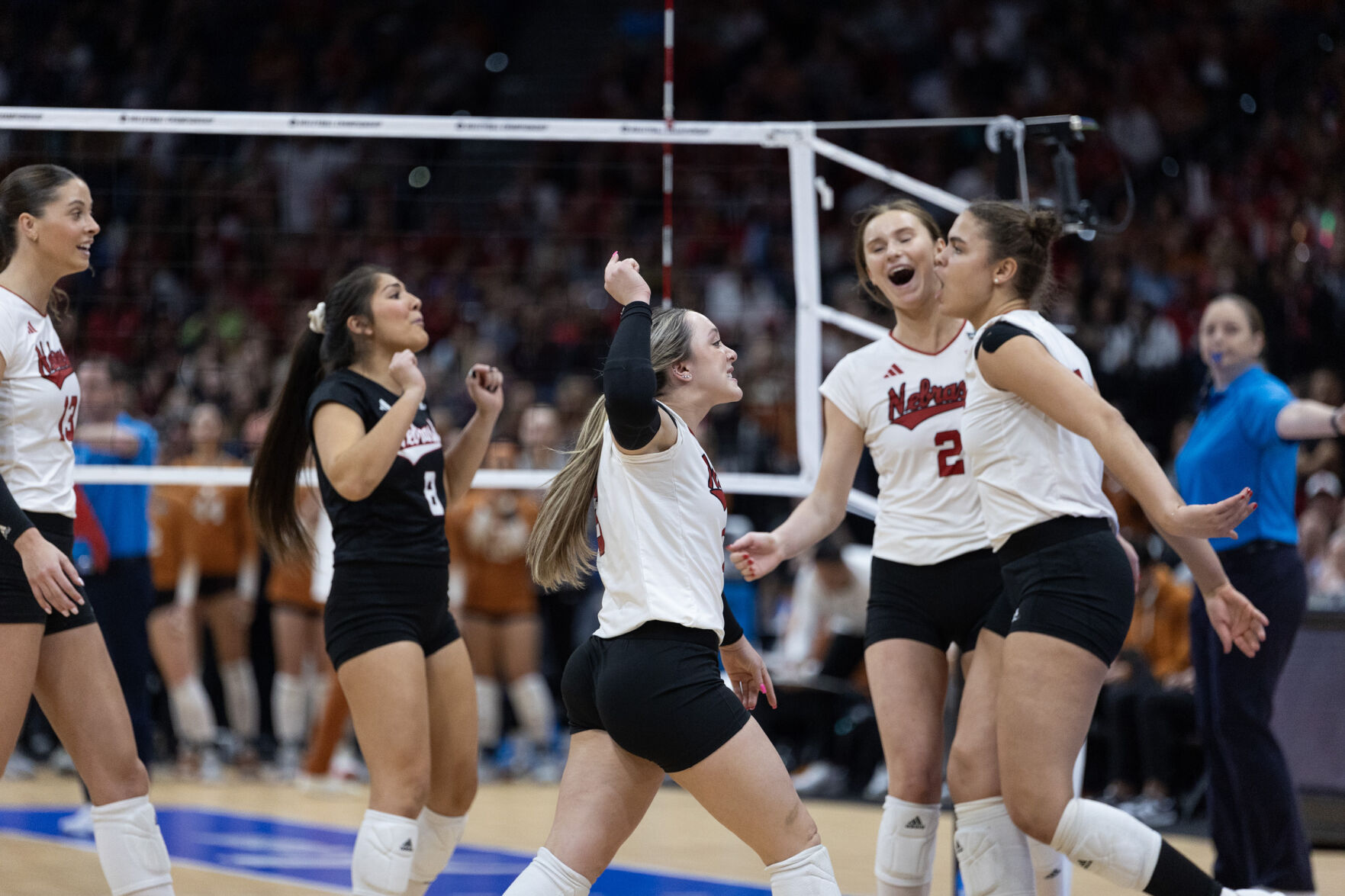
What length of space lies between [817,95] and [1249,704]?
10978 mm

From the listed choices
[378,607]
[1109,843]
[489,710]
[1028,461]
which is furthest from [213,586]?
[1109,843]

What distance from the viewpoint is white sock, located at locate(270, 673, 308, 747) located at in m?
9.02

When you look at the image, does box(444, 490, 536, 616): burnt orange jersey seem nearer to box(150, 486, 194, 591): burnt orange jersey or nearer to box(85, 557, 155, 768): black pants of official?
box(150, 486, 194, 591): burnt orange jersey

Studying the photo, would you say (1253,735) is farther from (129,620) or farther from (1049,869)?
(129,620)

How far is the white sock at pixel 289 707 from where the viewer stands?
9023mm

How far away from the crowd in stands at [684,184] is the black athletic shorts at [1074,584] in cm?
369

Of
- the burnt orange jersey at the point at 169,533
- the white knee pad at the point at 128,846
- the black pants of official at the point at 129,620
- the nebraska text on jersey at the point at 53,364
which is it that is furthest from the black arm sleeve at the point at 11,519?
the burnt orange jersey at the point at 169,533

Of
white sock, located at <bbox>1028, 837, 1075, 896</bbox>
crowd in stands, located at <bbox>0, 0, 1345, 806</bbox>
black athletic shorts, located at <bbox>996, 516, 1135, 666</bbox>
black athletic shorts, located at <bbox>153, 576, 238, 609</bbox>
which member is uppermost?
crowd in stands, located at <bbox>0, 0, 1345, 806</bbox>

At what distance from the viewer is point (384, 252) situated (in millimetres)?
12328

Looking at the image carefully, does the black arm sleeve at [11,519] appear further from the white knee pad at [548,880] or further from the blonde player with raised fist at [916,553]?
the blonde player with raised fist at [916,553]

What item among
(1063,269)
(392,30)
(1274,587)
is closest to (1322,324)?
(1063,269)

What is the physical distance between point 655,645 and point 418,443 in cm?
137

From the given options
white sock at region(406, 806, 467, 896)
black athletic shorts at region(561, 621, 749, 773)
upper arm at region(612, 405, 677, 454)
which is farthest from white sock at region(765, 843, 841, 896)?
white sock at region(406, 806, 467, 896)

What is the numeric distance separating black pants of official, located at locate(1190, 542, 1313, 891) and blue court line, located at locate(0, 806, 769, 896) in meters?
1.77
